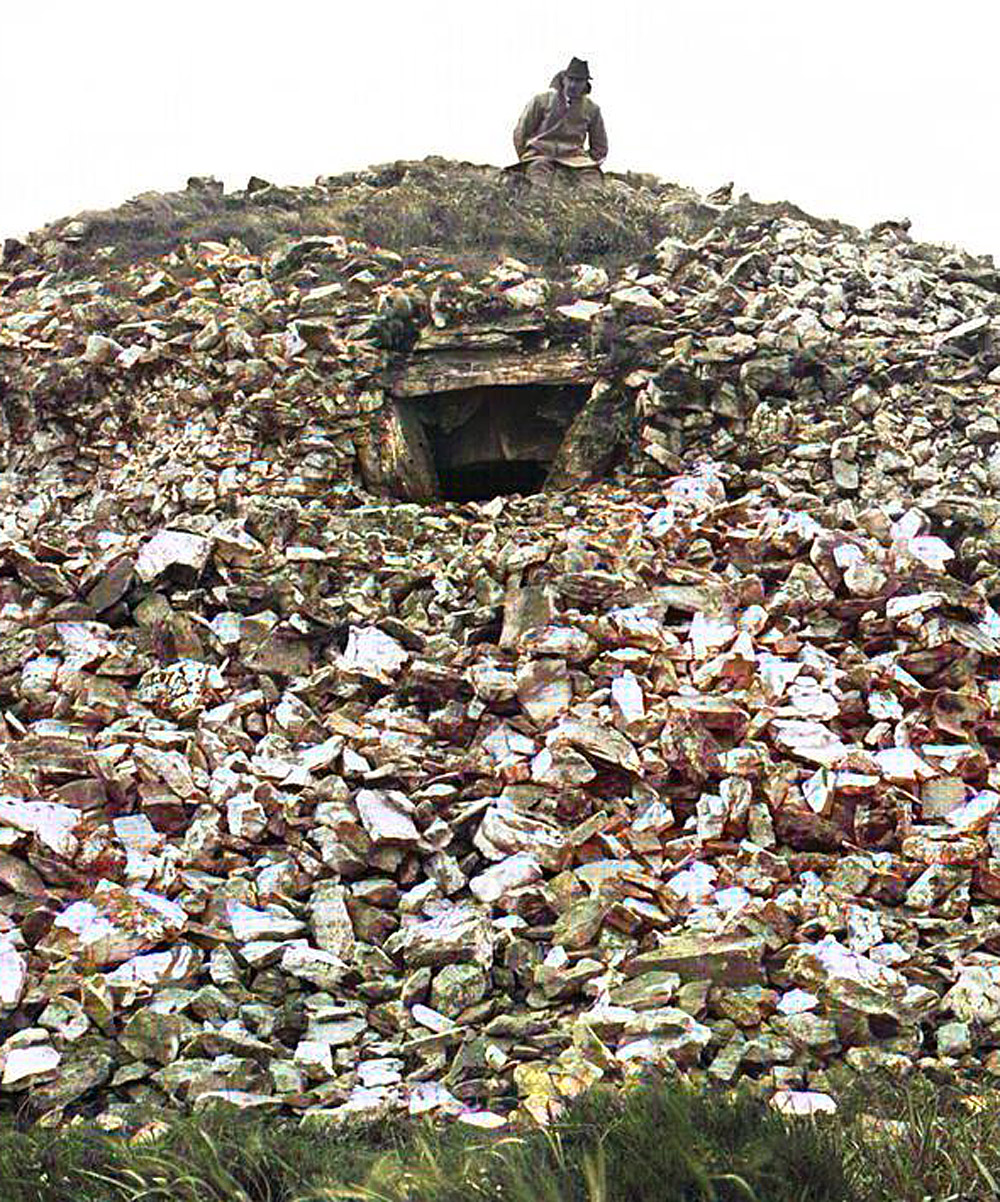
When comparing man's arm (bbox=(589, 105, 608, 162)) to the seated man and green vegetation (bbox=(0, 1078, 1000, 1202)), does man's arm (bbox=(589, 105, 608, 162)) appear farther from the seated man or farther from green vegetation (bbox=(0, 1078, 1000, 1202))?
green vegetation (bbox=(0, 1078, 1000, 1202))

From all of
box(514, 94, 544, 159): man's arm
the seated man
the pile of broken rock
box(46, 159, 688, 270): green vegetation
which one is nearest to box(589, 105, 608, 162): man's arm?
the seated man

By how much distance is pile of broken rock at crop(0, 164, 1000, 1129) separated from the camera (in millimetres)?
4969

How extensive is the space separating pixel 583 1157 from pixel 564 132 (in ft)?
42.2

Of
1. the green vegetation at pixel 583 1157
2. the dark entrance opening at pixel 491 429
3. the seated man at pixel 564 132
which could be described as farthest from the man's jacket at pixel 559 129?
the green vegetation at pixel 583 1157

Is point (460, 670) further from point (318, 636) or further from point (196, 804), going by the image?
point (196, 804)

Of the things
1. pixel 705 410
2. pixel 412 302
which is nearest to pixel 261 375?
pixel 412 302

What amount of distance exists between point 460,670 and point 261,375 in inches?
138

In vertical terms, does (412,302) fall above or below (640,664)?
above

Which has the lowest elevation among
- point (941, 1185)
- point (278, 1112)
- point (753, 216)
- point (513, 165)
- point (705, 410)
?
point (278, 1112)

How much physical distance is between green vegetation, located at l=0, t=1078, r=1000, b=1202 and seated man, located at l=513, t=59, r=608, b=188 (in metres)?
11.7

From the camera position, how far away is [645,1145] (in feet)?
11.4

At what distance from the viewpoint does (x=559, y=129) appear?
1419 centimetres

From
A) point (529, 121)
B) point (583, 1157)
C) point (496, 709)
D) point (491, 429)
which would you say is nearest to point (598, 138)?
point (529, 121)

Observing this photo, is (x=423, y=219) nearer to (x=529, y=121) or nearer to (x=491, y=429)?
(x=529, y=121)
